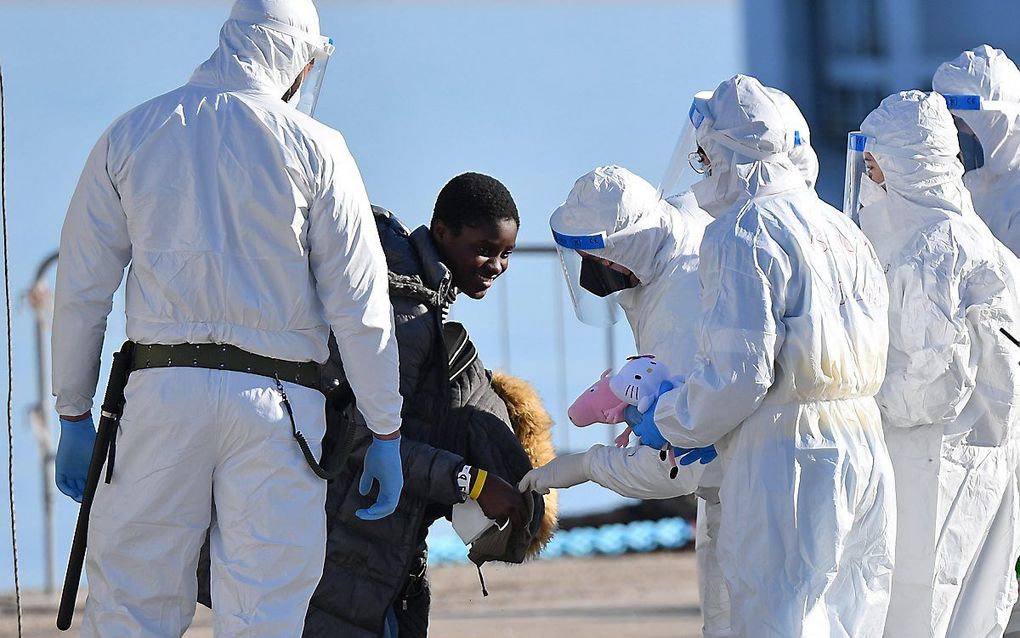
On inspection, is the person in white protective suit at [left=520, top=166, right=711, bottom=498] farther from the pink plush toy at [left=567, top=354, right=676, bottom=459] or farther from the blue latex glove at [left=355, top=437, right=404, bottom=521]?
the blue latex glove at [left=355, top=437, right=404, bottom=521]

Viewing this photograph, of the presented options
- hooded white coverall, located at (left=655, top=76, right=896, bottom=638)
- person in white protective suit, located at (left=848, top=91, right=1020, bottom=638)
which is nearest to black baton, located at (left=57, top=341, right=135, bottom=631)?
hooded white coverall, located at (left=655, top=76, right=896, bottom=638)

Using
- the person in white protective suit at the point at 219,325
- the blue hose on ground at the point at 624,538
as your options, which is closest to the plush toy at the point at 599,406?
the person in white protective suit at the point at 219,325

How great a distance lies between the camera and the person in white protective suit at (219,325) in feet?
9.34

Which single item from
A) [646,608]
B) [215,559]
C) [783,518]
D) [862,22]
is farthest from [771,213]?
[862,22]

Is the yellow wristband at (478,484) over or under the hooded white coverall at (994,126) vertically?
under

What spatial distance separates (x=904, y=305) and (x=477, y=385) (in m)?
1.03

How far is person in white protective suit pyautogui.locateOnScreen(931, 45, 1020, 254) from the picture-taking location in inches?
177

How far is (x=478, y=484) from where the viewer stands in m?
3.44

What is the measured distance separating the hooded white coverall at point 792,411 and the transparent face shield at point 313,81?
34.8 inches

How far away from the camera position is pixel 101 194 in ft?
9.53

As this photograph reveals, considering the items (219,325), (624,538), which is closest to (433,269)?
(219,325)

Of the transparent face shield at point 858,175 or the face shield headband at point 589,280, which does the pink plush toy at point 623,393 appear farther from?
the transparent face shield at point 858,175

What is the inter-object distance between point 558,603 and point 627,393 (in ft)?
11.2

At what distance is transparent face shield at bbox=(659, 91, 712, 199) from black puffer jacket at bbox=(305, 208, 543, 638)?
2.11 ft
